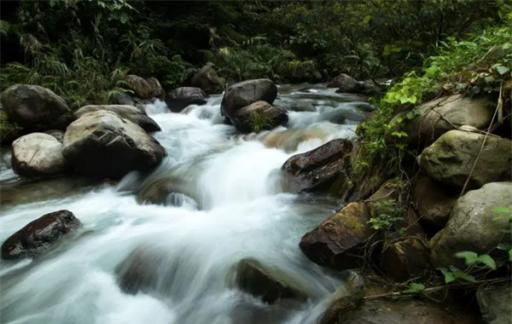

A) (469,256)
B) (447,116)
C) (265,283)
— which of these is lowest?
(265,283)

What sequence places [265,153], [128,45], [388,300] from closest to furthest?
[388,300] → [265,153] → [128,45]

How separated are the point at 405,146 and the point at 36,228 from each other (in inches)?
145

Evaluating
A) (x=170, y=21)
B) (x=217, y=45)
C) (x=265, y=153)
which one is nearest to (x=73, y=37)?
(x=170, y=21)

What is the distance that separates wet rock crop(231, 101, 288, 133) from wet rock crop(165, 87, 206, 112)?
7.61 feet

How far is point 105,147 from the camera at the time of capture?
5.87 meters

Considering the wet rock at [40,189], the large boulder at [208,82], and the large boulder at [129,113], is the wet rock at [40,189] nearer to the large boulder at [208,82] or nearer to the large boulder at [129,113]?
the large boulder at [129,113]

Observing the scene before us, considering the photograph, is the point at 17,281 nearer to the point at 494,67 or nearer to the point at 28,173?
the point at 28,173

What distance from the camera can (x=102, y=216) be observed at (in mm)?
5156

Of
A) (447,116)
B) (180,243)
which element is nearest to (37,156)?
(180,243)

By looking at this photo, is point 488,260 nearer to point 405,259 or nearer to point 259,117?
point 405,259

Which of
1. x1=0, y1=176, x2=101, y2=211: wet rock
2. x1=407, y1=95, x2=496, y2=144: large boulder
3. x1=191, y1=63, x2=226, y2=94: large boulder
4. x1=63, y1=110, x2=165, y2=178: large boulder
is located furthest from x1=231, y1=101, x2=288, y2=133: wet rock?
x1=407, y1=95, x2=496, y2=144: large boulder

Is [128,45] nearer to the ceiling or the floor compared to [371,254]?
nearer to the ceiling

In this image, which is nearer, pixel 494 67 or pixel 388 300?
pixel 388 300

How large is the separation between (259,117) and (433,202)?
174 inches
